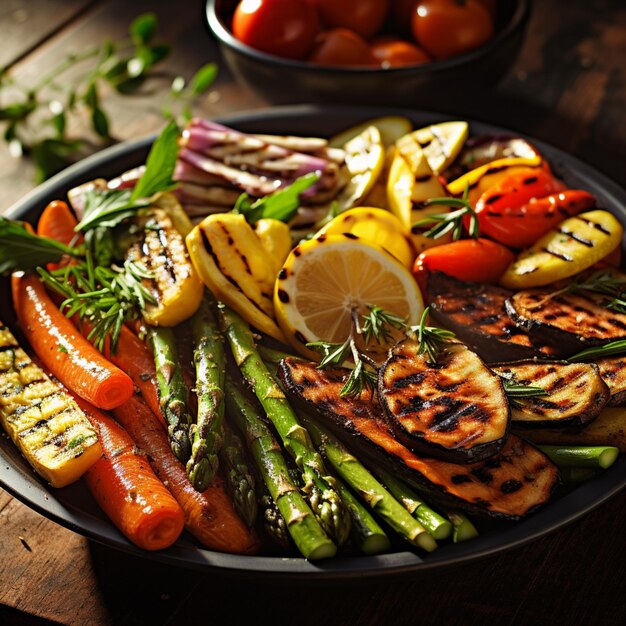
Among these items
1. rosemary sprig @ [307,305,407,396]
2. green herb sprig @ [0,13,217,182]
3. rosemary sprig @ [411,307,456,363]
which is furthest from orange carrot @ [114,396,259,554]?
green herb sprig @ [0,13,217,182]

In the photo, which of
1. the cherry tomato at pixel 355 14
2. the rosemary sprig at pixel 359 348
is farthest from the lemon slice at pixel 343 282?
the cherry tomato at pixel 355 14

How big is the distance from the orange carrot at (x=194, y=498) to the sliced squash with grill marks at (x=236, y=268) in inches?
18.4

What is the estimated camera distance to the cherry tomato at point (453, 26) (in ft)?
12.3

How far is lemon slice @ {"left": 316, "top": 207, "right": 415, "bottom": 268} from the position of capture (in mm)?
2846

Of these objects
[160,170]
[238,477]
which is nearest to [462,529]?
[238,477]

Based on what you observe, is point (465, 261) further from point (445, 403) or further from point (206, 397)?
point (206, 397)

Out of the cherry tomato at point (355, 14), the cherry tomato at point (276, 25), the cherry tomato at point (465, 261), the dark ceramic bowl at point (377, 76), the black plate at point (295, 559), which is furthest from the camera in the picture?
the cherry tomato at point (355, 14)

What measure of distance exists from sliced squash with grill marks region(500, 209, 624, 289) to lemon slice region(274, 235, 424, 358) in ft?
1.22

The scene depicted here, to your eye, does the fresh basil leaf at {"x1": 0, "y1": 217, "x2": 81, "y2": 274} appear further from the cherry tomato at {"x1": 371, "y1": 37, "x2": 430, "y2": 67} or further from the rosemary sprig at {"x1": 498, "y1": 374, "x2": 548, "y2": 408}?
the cherry tomato at {"x1": 371, "y1": 37, "x2": 430, "y2": 67}

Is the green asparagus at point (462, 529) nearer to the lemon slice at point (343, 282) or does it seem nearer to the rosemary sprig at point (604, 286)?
the lemon slice at point (343, 282)

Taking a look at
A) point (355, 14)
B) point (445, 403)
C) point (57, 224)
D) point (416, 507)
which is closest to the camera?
point (416, 507)

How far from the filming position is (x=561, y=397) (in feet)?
7.40

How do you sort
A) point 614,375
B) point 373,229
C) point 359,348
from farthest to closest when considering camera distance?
point 373,229, point 359,348, point 614,375

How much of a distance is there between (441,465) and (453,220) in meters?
1.01
